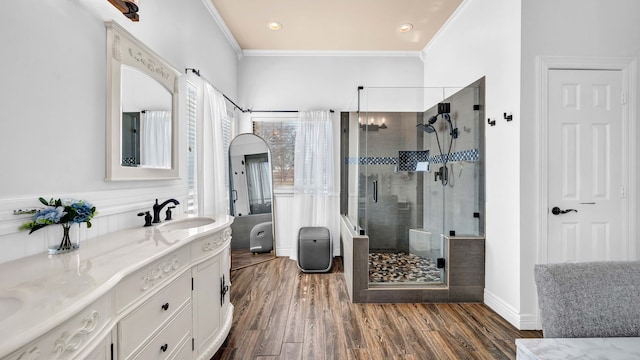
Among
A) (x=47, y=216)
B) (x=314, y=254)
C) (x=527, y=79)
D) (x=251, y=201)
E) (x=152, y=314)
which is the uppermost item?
(x=527, y=79)

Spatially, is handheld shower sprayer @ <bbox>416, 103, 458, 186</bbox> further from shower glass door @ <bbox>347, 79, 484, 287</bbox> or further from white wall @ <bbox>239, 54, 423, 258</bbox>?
white wall @ <bbox>239, 54, 423, 258</bbox>

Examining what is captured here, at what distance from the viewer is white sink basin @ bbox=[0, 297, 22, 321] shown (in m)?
0.69

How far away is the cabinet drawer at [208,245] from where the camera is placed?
1531 millimetres

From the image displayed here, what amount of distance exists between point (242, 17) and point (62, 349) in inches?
130

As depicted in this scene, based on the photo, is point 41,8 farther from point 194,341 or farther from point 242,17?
point 242,17

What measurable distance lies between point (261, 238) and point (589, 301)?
330cm

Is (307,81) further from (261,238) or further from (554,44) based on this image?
(554,44)

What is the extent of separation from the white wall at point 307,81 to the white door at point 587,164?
2133mm

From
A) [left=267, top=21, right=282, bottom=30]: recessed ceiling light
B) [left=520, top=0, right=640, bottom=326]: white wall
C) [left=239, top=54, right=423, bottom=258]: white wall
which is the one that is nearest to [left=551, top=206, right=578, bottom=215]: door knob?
[left=520, top=0, right=640, bottom=326]: white wall

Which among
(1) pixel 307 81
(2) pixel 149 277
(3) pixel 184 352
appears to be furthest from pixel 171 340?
(1) pixel 307 81

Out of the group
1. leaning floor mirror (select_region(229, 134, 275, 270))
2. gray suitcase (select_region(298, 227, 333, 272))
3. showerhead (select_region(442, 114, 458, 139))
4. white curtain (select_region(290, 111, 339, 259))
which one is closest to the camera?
showerhead (select_region(442, 114, 458, 139))

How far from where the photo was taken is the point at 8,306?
721mm

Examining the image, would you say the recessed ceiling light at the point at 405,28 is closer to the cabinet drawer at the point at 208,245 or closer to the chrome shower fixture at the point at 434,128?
the chrome shower fixture at the point at 434,128

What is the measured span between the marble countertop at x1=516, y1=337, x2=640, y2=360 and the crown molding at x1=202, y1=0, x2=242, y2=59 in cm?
343
